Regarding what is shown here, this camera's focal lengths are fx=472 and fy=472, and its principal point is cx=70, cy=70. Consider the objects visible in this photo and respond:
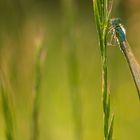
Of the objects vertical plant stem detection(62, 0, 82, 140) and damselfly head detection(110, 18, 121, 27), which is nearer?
damselfly head detection(110, 18, 121, 27)

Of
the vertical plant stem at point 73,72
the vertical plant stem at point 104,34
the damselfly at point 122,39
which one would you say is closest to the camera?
the vertical plant stem at point 104,34

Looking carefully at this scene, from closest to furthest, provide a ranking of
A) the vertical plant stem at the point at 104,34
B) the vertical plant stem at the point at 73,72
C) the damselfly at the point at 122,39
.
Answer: the vertical plant stem at the point at 104,34 < the damselfly at the point at 122,39 < the vertical plant stem at the point at 73,72

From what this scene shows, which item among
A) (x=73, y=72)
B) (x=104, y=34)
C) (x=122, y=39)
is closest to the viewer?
(x=104, y=34)

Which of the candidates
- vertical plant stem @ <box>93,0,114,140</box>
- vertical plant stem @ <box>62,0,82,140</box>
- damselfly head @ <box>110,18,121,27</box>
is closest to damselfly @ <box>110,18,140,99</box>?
damselfly head @ <box>110,18,121,27</box>

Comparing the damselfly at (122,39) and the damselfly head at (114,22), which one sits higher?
the damselfly head at (114,22)

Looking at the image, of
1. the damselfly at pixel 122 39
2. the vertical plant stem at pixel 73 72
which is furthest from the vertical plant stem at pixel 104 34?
the vertical plant stem at pixel 73 72

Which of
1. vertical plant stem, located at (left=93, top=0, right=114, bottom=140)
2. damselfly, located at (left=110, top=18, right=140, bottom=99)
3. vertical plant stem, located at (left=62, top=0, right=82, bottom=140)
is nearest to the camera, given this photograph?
vertical plant stem, located at (left=93, top=0, right=114, bottom=140)

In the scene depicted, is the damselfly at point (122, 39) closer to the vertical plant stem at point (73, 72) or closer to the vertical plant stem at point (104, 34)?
the vertical plant stem at point (104, 34)

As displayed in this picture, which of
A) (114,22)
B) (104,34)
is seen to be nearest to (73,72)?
(114,22)

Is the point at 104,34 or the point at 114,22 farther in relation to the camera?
the point at 114,22

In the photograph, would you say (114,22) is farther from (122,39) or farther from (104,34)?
(104,34)

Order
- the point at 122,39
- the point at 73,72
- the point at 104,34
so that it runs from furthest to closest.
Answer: the point at 73,72
the point at 122,39
the point at 104,34

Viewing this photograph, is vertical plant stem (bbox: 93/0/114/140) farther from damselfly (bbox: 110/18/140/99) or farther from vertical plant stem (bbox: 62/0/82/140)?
vertical plant stem (bbox: 62/0/82/140)
